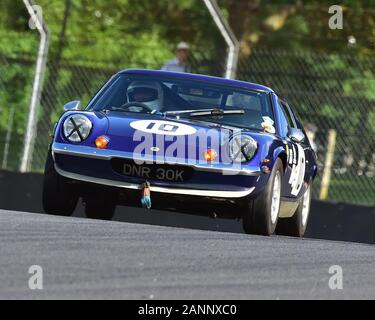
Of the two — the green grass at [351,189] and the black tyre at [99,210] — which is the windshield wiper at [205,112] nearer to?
the black tyre at [99,210]

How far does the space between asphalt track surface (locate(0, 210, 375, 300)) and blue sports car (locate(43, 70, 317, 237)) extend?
0.36 m

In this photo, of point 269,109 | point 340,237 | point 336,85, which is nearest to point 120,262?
point 269,109

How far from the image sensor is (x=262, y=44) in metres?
27.5

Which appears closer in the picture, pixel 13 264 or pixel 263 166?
pixel 13 264

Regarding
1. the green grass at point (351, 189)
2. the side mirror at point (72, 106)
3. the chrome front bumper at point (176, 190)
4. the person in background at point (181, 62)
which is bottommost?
the green grass at point (351, 189)

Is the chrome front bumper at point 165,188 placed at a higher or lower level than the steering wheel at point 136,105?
lower

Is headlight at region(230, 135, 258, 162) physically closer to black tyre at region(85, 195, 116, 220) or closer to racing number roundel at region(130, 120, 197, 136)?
racing number roundel at region(130, 120, 197, 136)

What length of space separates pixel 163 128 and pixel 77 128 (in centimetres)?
63

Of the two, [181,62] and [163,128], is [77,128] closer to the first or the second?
[163,128]

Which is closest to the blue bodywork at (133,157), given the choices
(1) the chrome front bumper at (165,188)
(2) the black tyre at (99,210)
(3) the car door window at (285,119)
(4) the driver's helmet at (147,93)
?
(1) the chrome front bumper at (165,188)

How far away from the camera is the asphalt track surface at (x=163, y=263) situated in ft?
23.1

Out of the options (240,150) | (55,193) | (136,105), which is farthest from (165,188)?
(136,105)
